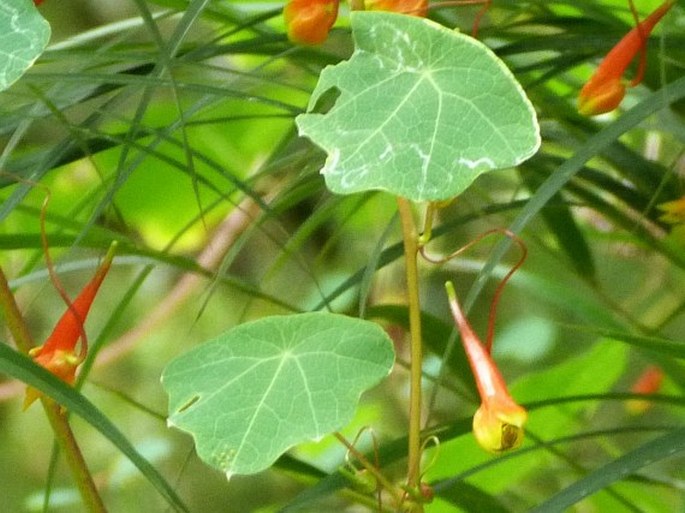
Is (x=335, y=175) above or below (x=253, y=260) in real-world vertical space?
above

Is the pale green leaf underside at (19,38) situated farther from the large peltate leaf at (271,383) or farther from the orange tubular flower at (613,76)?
the orange tubular flower at (613,76)

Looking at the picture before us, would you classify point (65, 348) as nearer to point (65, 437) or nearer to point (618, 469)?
point (65, 437)

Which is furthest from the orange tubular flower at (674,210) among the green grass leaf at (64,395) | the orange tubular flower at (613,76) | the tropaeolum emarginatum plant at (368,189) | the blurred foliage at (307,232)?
the green grass leaf at (64,395)

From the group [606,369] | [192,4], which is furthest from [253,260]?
[192,4]

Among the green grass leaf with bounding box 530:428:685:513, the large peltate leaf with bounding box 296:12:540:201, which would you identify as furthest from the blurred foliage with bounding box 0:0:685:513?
the large peltate leaf with bounding box 296:12:540:201

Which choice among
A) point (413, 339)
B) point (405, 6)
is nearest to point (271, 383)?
point (413, 339)

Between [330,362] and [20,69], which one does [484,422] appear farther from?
[20,69]

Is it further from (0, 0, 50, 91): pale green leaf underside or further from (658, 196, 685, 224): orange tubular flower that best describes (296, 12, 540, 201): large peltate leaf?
(658, 196, 685, 224): orange tubular flower
